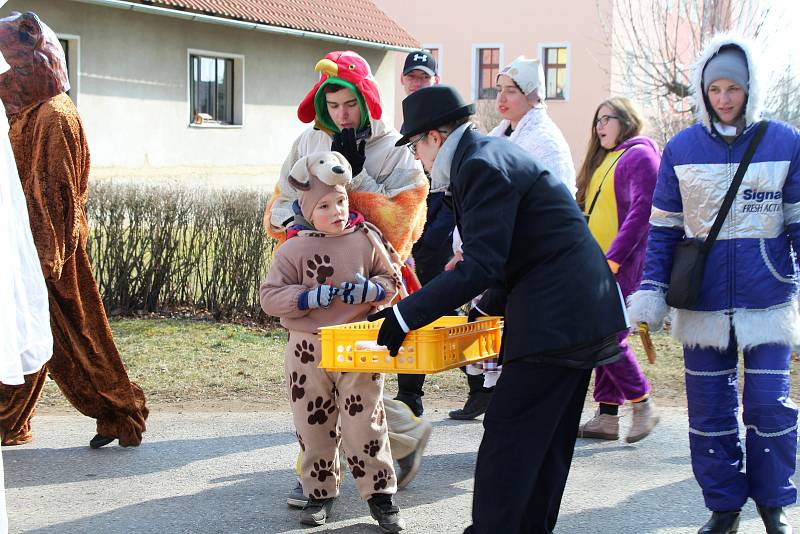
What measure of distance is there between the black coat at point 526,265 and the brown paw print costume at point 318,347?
992 mm

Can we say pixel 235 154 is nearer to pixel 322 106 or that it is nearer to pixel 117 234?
pixel 117 234

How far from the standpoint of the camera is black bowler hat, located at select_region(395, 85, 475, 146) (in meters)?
3.98

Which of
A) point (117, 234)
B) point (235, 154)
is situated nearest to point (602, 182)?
point (117, 234)

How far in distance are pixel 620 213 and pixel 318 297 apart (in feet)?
7.58

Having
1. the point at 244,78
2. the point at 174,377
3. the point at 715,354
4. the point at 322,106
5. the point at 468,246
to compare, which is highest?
the point at 244,78

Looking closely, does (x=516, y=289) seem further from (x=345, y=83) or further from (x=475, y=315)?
(x=345, y=83)

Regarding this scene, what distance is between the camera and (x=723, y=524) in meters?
4.75

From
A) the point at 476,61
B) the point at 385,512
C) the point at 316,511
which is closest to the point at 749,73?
the point at 385,512

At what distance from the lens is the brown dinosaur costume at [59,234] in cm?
565

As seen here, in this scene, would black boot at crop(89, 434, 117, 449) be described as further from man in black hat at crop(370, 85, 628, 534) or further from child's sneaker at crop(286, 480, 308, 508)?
man in black hat at crop(370, 85, 628, 534)

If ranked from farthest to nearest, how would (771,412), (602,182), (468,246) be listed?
1. (602,182)
2. (771,412)
3. (468,246)

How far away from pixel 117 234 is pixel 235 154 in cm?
1410

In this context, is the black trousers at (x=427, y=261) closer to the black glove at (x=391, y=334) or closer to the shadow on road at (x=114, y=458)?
the shadow on road at (x=114, y=458)

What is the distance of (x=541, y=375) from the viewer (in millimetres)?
3953
